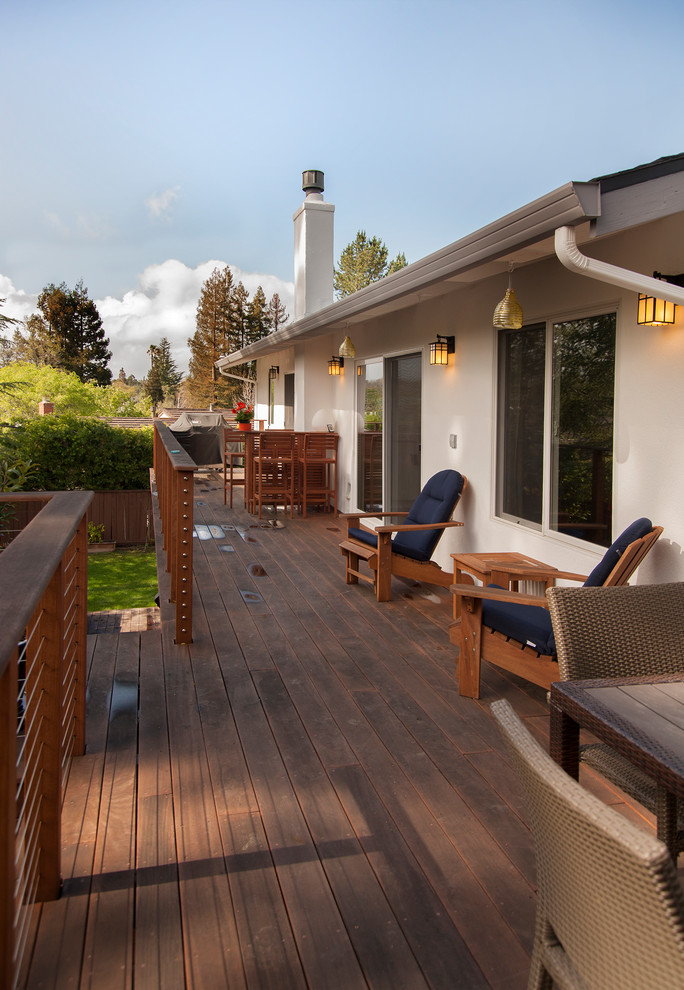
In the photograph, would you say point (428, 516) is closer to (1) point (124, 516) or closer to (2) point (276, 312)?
(1) point (124, 516)

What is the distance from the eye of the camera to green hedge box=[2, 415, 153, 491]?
38.9 feet

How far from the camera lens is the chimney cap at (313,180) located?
36.3 ft

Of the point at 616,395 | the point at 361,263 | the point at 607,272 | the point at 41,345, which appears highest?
the point at 361,263

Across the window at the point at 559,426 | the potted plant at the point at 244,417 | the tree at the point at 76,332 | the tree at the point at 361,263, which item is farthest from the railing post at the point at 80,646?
the tree at the point at 76,332

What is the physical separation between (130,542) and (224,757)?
10.1 metres

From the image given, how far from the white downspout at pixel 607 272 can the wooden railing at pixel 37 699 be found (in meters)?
2.16

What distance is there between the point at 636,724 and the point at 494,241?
266 cm

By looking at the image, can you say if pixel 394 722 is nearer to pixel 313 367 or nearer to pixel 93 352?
pixel 313 367

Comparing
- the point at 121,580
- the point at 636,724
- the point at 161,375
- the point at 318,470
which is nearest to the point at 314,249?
the point at 318,470

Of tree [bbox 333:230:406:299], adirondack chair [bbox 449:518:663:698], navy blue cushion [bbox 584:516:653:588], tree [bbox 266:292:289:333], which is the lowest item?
adirondack chair [bbox 449:518:663:698]

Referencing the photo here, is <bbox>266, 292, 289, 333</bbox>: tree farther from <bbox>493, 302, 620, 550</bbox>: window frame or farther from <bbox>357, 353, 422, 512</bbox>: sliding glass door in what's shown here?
<bbox>493, 302, 620, 550</bbox>: window frame

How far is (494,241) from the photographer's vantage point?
3633 mm

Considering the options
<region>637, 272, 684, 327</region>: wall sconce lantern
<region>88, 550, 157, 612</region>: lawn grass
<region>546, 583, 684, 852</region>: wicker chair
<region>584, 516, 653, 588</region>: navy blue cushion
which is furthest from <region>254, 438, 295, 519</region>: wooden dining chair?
<region>546, 583, 684, 852</region>: wicker chair

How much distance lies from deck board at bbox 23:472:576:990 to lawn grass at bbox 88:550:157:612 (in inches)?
208
